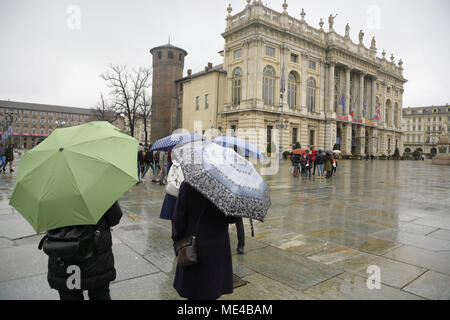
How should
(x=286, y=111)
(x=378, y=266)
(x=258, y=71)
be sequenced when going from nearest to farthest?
(x=378, y=266) < (x=258, y=71) < (x=286, y=111)

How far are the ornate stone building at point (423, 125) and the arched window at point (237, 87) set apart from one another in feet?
277

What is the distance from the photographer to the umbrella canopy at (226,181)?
6.84 ft

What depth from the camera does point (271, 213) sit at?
25.3 ft

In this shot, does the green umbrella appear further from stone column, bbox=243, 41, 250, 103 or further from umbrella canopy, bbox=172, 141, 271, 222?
stone column, bbox=243, 41, 250, 103

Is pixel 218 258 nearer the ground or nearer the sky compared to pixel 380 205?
nearer the sky

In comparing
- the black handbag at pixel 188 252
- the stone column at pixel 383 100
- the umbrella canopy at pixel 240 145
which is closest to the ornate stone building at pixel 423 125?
the stone column at pixel 383 100

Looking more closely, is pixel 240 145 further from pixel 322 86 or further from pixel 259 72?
pixel 322 86

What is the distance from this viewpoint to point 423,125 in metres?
105

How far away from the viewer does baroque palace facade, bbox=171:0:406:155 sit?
119 ft

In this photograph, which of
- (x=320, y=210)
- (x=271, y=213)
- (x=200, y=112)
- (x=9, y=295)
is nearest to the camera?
(x=9, y=295)

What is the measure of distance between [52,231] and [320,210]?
24.2 ft

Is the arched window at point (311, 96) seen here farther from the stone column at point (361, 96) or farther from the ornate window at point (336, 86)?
the stone column at point (361, 96)
